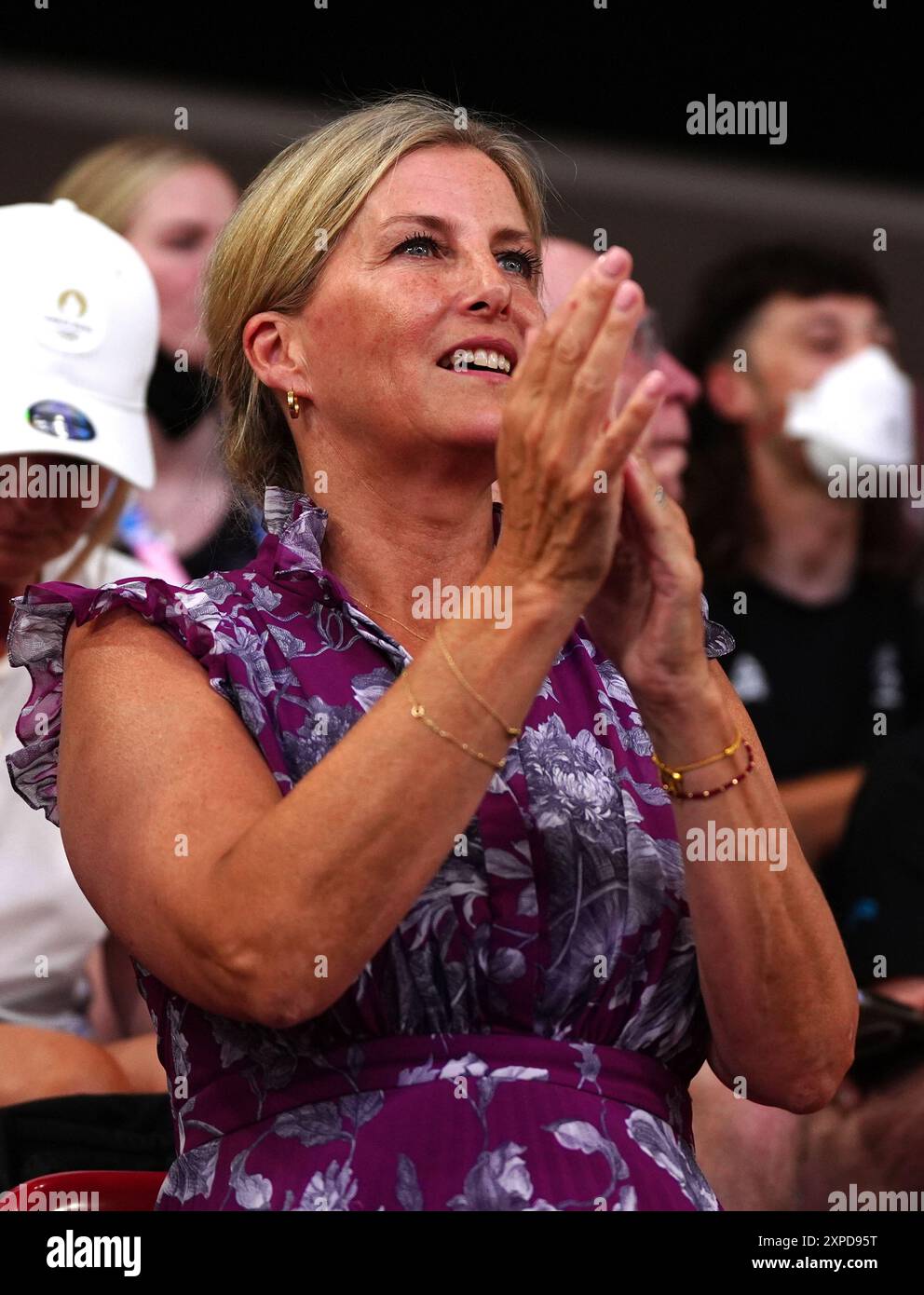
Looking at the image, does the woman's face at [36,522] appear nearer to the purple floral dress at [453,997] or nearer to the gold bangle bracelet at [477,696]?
the purple floral dress at [453,997]

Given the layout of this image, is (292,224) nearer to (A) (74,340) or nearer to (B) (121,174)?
(A) (74,340)

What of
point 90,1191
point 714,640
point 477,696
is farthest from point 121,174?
point 477,696

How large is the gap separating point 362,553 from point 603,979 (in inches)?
17.2

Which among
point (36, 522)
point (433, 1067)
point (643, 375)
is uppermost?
point (643, 375)

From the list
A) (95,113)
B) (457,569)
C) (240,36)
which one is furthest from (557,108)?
(457,569)

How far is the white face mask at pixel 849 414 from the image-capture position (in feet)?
11.2

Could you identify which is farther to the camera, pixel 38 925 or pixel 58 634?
pixel 38 925

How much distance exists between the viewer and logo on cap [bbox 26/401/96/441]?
218 cm

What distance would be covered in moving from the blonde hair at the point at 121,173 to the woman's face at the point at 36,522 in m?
0.86

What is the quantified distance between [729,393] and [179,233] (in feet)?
3.69

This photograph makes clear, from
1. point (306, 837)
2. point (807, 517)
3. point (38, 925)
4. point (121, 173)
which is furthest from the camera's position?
point (807, 517)

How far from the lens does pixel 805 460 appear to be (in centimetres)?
344

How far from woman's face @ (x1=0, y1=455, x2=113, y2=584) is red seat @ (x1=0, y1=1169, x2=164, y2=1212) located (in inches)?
35.0

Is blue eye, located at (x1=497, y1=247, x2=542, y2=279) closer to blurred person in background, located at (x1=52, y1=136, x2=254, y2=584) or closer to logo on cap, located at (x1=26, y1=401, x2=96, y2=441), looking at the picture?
logo on cap, located at (x1=26, y1=401, x2=96, y2=441)
